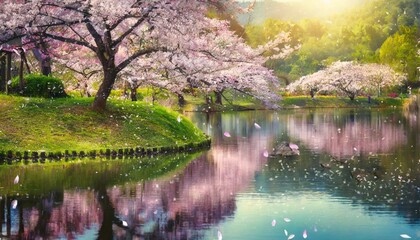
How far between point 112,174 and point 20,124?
7698mm

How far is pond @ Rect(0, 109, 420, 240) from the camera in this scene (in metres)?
14.7

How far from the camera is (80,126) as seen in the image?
2994 cm

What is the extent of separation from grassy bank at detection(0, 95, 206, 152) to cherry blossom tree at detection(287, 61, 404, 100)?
65.5 meters

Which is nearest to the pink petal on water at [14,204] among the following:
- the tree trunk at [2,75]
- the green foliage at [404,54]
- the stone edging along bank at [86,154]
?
the stone edging along bank at [86,154]

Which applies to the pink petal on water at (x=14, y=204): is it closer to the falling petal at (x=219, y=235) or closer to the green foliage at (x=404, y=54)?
the falling petal at (x=219, y=235)

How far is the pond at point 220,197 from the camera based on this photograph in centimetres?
1470

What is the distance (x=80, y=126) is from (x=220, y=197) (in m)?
12.7

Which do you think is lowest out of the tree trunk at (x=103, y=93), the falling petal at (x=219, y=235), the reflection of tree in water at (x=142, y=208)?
the falling petal at (x=219, y=235)

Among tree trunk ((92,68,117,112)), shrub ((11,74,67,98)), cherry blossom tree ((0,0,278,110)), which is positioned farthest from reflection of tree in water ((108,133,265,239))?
shrub ((11,74,67,98))

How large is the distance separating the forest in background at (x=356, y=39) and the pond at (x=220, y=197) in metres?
69.7

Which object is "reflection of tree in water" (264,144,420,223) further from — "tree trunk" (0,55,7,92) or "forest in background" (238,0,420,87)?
"forest in background" (238,0,420,87)

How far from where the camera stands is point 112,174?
75.9 feet

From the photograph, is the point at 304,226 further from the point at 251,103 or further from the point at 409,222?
the point at 251,103

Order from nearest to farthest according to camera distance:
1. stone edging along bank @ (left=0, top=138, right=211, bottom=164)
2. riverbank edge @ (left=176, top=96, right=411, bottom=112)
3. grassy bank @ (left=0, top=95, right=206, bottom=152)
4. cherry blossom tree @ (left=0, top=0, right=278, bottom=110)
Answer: stone edging along bank @ (left=0, top=138, right=211, bottom=164), grassy bank @ (left=0, top=95, right=206, bottom=152), cherry blossom tree @ (left=0, top=0, right=278, bottom=110), riverbank edge @ (left=176, top=96, right=411, bottom=112)
